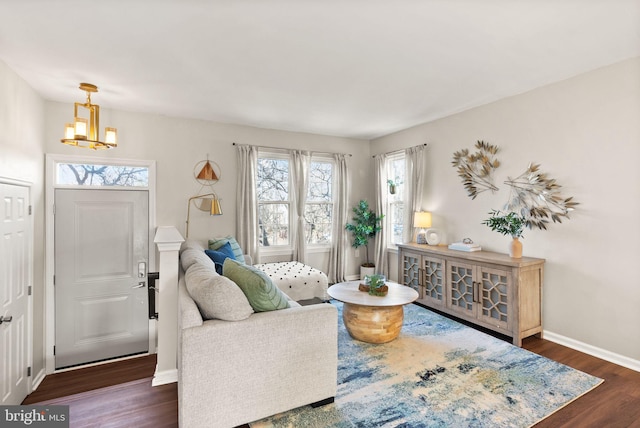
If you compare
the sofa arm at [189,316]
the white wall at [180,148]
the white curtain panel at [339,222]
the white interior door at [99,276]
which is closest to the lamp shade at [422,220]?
the white curtain panel at [339,222]

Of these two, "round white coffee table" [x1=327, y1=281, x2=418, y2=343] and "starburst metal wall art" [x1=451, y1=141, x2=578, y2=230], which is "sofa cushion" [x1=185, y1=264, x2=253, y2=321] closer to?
"round white coffee table" [x1=327, y1=281, x2=418, y2=343]

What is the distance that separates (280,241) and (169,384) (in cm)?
284

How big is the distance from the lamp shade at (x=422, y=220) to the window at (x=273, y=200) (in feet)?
6.74

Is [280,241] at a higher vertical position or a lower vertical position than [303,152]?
lower

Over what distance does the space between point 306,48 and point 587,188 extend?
300 centimetres

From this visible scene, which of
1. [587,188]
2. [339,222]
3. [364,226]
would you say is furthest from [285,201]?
[587,188]

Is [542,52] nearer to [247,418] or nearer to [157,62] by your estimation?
[157,62]

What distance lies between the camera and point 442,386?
2479mm

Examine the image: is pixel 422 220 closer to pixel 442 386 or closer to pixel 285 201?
pixel 285 201

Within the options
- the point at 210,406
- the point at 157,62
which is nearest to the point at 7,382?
the point at 210,406

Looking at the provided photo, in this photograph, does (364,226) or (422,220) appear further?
(364,226)

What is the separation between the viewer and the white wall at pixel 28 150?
2.58 metres

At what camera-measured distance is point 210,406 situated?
1883mm

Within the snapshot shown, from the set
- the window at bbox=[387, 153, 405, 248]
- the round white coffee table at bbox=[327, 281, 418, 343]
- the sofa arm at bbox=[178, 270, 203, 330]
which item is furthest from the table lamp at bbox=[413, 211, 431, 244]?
the sofa arm at bbox=[178, 270, 203, 330]
